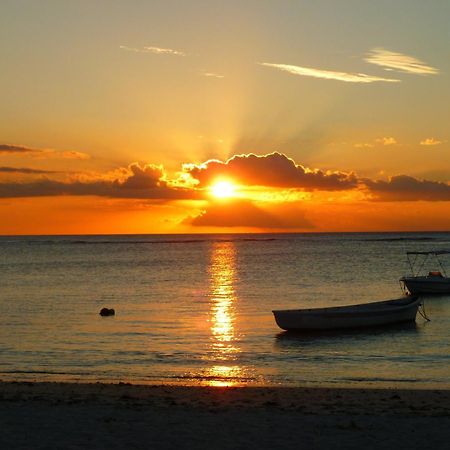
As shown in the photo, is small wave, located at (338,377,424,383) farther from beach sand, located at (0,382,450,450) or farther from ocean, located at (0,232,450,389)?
beach sand, located at (0,382,450,450)

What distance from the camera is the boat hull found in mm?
56625

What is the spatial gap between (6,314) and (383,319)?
77.2 feet

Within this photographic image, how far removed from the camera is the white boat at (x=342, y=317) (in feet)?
116

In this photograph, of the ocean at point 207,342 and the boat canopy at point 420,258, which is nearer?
the ocean at point 207,342

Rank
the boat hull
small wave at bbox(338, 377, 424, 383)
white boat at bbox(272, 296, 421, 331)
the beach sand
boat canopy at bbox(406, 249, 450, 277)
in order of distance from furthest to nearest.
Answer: the boat hull
boat canopy at bbox(406, 249, 450, 277)
white boat at bbox(272, 296, 421, 331)
small wave at bbox(338, 377, 424, 383)
the beach sand

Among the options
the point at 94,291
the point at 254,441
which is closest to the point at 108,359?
the point at 254,441

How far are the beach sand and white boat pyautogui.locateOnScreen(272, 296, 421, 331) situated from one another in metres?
14.7

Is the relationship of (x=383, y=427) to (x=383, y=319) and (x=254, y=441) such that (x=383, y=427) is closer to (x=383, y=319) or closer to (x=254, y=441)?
(x=254, y=441)

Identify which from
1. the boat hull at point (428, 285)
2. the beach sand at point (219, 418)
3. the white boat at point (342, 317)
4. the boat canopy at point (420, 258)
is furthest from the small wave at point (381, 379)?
the boat hull at point (428, 285)

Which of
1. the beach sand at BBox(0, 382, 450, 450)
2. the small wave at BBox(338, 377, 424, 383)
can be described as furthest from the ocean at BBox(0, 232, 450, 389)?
the beach sand at BBox(0, 382, 450, 450)

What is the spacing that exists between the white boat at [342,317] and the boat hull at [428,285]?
18.6m

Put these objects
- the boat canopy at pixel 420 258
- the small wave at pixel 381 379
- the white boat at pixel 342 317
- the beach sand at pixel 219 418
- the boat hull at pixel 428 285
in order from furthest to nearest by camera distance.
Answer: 1. the boat hull at pixel 428 285
2. the boat canopy at pixel 420 258
3. the white boat at pixel 342 317
4. the small wave at pixel 381 379
5. the beach sand at pixel 219 418

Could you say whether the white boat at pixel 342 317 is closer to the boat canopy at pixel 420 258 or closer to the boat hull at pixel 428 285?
the boat canopy at pixel 420 258

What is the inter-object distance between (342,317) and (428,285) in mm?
23399
